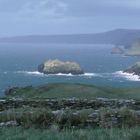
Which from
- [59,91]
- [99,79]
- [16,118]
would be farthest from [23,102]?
[99,79]

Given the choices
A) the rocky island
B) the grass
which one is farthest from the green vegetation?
the rocky island

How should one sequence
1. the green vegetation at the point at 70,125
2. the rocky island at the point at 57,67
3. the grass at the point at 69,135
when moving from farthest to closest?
1. the rocky island at the point at 57,67
2. the green vegetation at the point at 70,125
3. the grass at the point at 69,135

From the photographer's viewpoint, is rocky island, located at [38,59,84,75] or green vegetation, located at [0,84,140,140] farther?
rocky island, located at [38,59,84,75]

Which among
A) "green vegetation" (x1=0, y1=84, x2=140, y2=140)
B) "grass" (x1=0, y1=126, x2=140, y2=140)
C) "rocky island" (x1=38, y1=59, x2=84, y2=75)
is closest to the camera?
"grass" (x1=0, y1=126, x2=140, y2=140)

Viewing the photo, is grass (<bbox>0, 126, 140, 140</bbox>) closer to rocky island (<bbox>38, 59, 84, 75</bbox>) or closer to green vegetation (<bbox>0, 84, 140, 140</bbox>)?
green vegetation (<bbox>0, 84, 140, 140</bbox>)

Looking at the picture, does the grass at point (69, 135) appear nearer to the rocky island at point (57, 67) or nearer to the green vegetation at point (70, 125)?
the green vegetation at point (70, 125)

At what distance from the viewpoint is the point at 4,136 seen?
45.4 feet

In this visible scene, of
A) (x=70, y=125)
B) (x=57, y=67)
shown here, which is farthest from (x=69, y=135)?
(x=57, y=67)

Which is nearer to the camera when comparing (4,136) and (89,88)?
(4,136)

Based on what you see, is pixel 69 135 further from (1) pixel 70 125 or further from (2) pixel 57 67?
(2) pixel 57 67

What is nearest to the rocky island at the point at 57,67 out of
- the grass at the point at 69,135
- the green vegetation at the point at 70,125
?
the green vegetation at the point at 70,125

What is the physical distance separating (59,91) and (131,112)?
151 ft

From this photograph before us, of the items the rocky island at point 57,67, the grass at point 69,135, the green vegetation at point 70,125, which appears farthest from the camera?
the rocky island at point 57,67

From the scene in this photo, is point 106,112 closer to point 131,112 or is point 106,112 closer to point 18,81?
point 131,112
